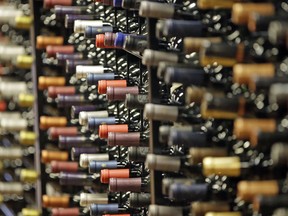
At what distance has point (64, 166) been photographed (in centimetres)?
294

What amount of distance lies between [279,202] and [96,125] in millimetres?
896

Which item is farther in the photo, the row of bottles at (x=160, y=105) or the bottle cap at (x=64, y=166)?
the bottle cap at (x=64, y=166)

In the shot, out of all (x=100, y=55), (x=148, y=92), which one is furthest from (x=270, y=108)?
(x=100, y=55)

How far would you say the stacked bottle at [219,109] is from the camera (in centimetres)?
165

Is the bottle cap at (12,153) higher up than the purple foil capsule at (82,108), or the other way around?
the purple foil capsule at (82,108)

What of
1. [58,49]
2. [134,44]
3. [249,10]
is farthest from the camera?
[58,49]

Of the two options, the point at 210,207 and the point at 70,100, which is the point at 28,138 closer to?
the point at 70,100

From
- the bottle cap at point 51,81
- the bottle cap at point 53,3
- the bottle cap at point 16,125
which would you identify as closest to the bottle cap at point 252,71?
the bottle cap at point 53,3

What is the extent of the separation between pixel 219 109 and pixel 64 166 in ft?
4.21

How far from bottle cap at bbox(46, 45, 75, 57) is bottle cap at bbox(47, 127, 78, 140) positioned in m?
0.25

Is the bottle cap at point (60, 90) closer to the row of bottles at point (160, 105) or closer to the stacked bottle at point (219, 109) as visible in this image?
the row of bottles at point (160, 105)

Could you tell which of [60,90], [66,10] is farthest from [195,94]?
[60,90]

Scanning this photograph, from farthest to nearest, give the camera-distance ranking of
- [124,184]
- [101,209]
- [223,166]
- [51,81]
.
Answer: [51,81]
[101,209]
[124,184]
[223,166]

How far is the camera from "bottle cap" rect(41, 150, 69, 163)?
3062 millimetres
